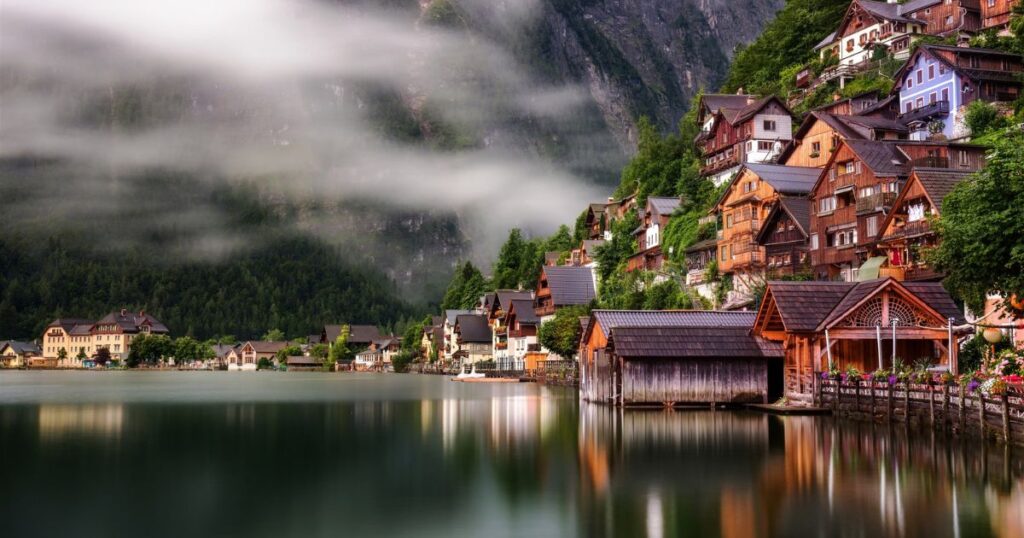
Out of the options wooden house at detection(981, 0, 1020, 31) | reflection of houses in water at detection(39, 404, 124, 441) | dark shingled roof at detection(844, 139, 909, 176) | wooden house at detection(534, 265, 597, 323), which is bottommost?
reflection of houses in water at detection(39, 404, 124, 441)

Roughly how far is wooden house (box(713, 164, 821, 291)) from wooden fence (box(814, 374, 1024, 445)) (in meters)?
31.0

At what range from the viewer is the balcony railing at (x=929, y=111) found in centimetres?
8250

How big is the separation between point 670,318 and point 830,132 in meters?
33.4

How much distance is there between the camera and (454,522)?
66.5 feet

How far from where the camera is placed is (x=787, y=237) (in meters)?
74.6

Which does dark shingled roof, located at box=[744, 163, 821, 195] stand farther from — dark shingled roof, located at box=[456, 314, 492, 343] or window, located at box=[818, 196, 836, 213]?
dark shingled roof, located at box=[456, 314, 492, 343]

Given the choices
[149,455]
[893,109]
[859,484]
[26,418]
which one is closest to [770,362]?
[859,484]

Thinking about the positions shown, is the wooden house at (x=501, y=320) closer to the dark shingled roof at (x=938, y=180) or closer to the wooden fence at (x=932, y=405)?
the dark shingled roof at (x=938, y=180)

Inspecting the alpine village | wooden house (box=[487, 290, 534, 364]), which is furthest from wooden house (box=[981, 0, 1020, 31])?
wooden house (box=[487, 290, 534, 364])

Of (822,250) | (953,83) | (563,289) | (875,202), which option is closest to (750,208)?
(822,250)

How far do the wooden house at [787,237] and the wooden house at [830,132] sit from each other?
27.1 feet

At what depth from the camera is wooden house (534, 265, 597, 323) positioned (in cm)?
11019

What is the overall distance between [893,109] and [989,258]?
57.3 m

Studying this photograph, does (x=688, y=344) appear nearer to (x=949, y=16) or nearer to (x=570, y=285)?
(x=570, y=285)
